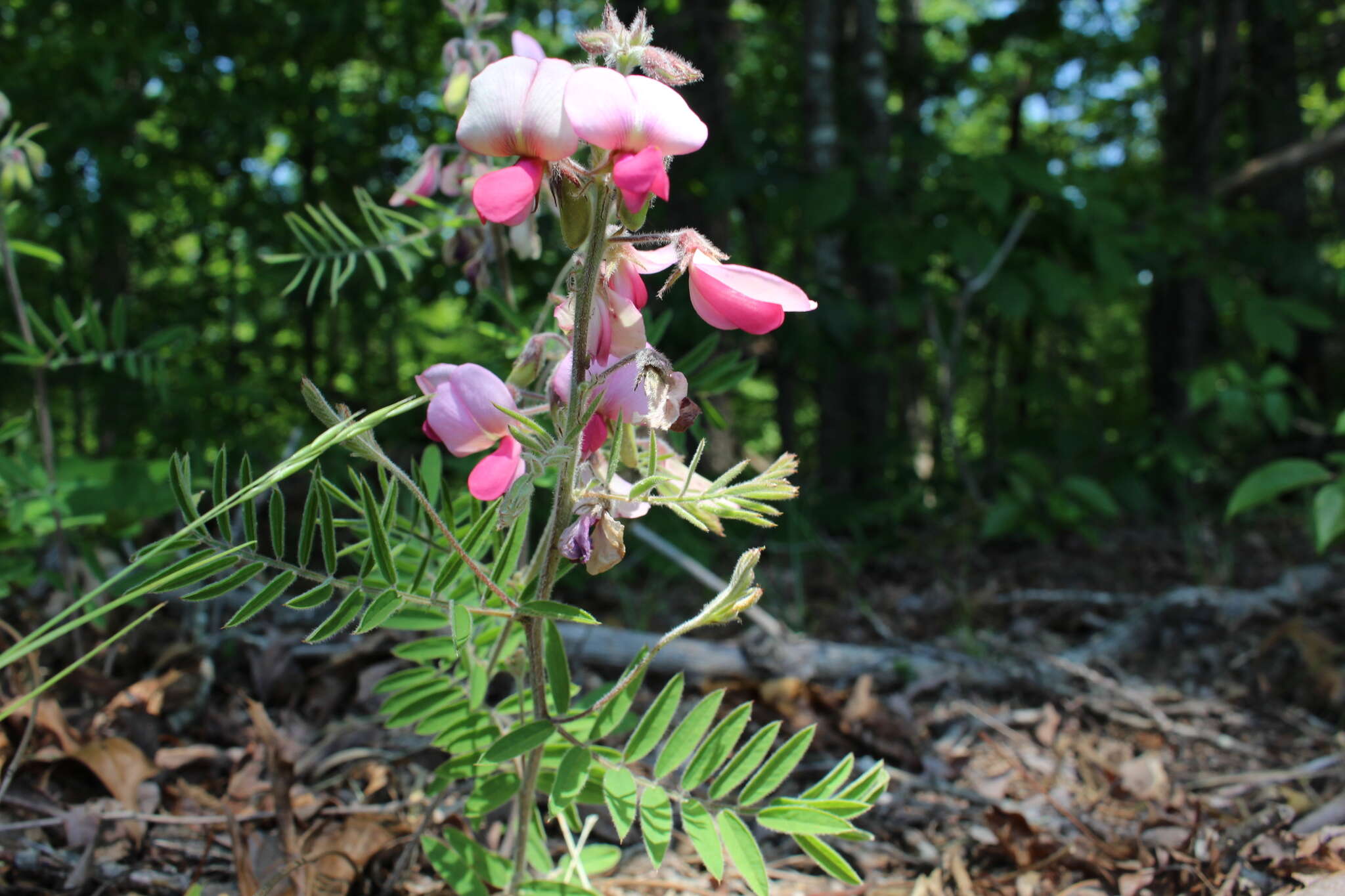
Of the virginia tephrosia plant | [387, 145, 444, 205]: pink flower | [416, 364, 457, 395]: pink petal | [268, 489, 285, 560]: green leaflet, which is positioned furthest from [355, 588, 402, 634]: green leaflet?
[387, 145, 444, 205]: pink flower

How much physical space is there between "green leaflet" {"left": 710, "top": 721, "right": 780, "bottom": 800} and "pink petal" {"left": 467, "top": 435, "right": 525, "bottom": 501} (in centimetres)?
42

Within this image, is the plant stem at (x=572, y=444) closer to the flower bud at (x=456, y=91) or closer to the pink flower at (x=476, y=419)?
the pink flower at (x=476, y=419)

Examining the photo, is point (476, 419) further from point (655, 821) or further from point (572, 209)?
point (655, 821)

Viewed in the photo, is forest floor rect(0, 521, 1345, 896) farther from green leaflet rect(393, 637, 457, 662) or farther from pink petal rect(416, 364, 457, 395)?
pink petal rect(416, 364, 457, 395)

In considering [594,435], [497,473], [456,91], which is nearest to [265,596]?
[497,473]

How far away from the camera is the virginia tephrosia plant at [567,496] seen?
78 centimetres

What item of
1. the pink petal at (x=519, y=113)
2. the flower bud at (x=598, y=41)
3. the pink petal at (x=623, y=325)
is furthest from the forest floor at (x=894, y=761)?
the flower bud at (x=598, y=41)

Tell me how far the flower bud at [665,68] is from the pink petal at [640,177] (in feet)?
0.40

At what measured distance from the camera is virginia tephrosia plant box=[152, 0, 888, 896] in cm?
78

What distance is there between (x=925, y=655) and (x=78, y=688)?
187cm

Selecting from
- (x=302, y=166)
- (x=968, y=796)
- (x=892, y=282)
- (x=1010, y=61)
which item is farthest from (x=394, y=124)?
(x=1010, y=61)

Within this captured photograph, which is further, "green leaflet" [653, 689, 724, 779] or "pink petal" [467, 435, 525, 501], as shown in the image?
"green leaflet" [653, 689, 724, 779]

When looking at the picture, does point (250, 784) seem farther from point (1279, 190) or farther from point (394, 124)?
point (1279, 190)

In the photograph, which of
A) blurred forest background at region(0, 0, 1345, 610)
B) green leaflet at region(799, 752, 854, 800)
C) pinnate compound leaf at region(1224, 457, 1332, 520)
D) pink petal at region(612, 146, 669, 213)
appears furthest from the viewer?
blurred forest background at region(0, 0, 1345, 610)
